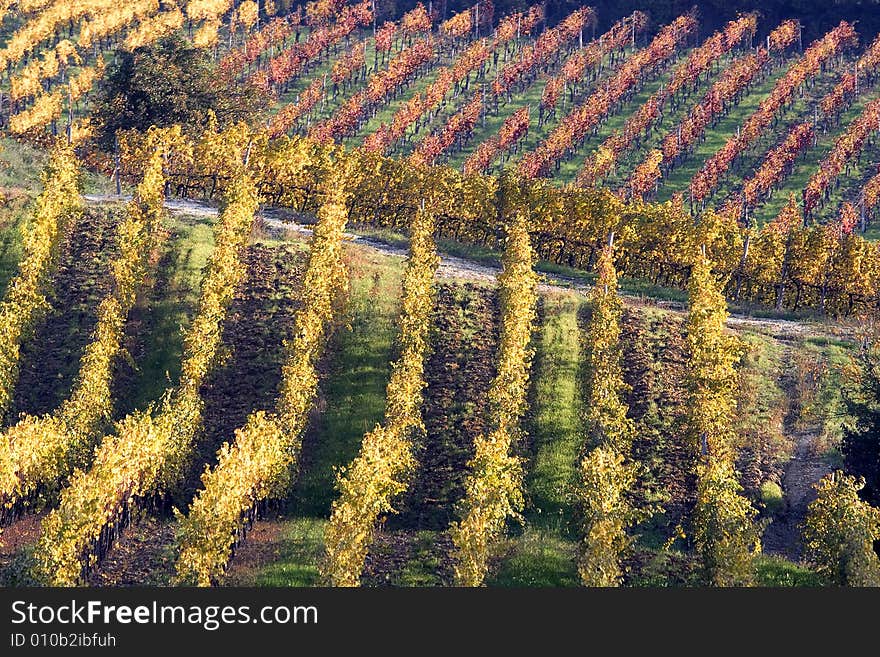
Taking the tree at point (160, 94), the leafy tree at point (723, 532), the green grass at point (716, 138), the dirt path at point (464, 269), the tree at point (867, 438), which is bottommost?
the leafy tree at point (723, 532)

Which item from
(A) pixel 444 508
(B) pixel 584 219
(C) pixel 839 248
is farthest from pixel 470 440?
(C) pixel 839 248

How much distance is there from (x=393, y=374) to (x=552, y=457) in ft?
30.2

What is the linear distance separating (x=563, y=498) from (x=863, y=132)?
313 ft

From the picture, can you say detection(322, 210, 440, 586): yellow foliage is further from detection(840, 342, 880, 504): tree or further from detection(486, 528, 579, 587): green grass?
detection(840, 342, 880, 504): tree

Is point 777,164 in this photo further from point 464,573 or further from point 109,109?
point 464,573

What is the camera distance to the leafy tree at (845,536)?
39375 mm

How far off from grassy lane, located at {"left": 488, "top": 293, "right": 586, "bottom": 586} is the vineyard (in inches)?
6.6

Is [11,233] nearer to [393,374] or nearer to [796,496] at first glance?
[393,374]

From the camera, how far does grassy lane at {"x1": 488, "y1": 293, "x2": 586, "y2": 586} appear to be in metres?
45.7

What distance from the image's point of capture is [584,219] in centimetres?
7650

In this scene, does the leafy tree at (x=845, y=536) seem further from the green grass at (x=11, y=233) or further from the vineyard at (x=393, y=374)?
A: the green grass at (x=11, y=233)

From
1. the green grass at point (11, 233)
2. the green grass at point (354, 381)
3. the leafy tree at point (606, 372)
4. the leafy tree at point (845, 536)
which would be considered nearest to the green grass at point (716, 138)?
the leafy tree at point (606, 372)

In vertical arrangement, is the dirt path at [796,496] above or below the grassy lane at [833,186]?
below

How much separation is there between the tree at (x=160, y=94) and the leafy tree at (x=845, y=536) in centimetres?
6078
